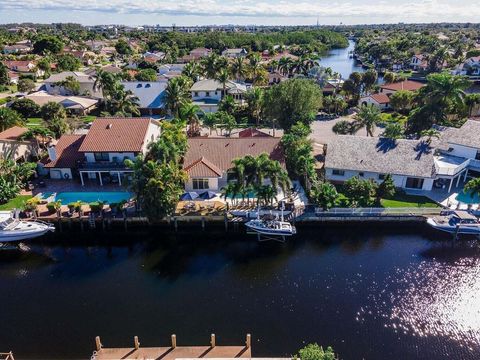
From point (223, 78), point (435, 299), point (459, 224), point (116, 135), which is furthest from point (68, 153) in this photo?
point (459, 224)

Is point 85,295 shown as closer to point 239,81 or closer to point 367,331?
point 367,331

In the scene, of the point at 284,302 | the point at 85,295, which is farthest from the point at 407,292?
the point at 85,295

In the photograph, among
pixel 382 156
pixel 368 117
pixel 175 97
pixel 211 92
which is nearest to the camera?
pixel 382 156

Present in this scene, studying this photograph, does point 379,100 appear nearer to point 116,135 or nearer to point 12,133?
point 116,135

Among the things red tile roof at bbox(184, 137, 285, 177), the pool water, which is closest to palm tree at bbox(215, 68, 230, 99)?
red tile roof at bbox(184, 137, 285, 177)

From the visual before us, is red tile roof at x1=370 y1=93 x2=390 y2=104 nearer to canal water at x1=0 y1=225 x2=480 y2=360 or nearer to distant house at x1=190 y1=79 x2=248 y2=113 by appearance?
distant house at x1=190 y1=79 x2=248 y2=113

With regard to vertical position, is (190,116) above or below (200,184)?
above
